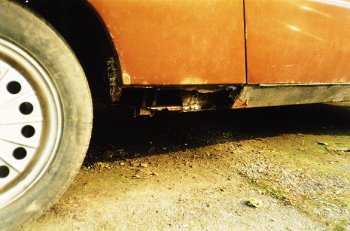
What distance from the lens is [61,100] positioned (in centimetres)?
147

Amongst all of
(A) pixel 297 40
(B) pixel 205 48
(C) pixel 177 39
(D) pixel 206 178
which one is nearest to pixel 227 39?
(B) pixel 205 48

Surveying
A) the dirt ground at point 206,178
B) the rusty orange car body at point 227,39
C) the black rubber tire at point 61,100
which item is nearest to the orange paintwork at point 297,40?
the rusty orange car body at point 227,39

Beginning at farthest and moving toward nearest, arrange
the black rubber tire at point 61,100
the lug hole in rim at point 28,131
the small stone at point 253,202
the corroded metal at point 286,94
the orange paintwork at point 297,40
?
the corroded metal at point 286,94
the orange paintwork at point 297,40
the small stone at point 253,202
the lug hole in rim at point 28,131
the black rubber tire at point 61,100

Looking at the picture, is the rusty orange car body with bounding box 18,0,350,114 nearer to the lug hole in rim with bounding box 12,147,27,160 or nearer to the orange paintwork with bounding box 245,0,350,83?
the orange paintwork with bounding box 245,0,350,83

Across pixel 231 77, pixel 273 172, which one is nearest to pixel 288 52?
pixel 231 77

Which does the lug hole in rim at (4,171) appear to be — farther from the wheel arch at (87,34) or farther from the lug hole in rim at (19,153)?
the wheel arch at (87,34)

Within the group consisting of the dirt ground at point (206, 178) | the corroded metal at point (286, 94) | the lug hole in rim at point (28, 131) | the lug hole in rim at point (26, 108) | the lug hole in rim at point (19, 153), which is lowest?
the dirt ground at point (206, 178)

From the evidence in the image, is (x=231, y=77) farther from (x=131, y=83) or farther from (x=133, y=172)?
(x=133, y=172)

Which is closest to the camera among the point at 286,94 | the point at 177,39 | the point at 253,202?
the point at 177,39

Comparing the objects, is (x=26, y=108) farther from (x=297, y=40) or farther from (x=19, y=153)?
(x=297, y=40)

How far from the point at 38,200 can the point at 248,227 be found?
3.25 ft

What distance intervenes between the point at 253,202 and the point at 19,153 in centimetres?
122

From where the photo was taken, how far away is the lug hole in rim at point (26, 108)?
4.81 ft

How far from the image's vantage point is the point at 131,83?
63.4 inches
